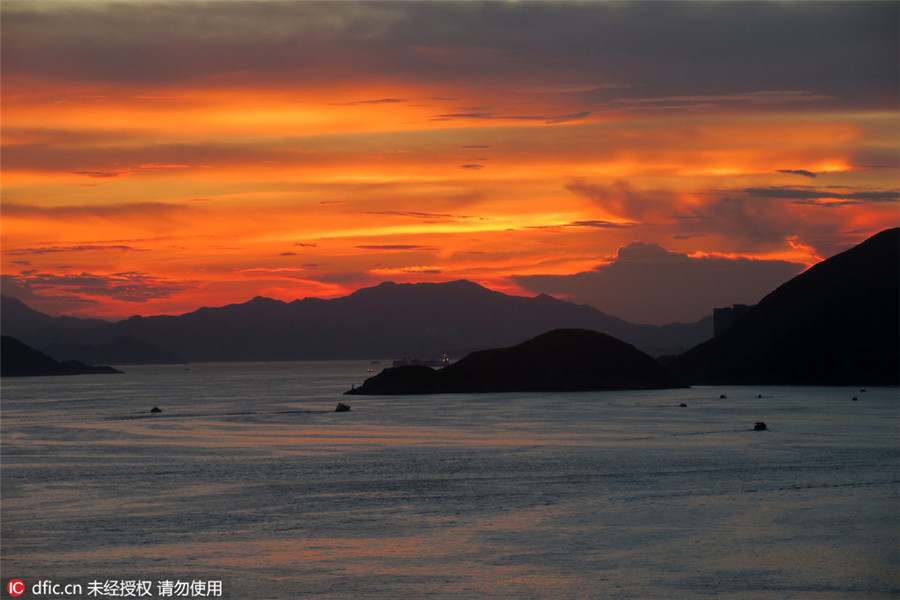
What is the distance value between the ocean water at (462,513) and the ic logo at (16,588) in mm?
426

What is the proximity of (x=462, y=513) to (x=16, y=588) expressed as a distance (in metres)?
21.8

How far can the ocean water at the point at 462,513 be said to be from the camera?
1391 inches

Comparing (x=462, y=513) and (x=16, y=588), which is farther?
(x=462, y=513)

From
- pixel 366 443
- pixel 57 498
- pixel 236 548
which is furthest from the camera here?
pixel 366 443

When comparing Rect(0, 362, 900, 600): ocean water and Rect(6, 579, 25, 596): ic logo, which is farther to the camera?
Rect(0, 362, 900, 600): ocean water

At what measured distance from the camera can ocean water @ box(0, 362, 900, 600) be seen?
35.3m

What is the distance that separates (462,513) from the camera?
49469 mm

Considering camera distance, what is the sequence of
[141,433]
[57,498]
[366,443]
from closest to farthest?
[57,498]
[366,443]
[141,433]

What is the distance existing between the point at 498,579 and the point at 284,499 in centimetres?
2273

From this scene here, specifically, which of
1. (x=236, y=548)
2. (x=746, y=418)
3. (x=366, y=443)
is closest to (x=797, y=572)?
(x=236, y=548)

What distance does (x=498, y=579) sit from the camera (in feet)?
Result: 115

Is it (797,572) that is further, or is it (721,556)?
(721,556)

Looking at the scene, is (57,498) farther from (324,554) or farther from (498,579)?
(498,579)

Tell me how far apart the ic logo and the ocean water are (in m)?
0.43
